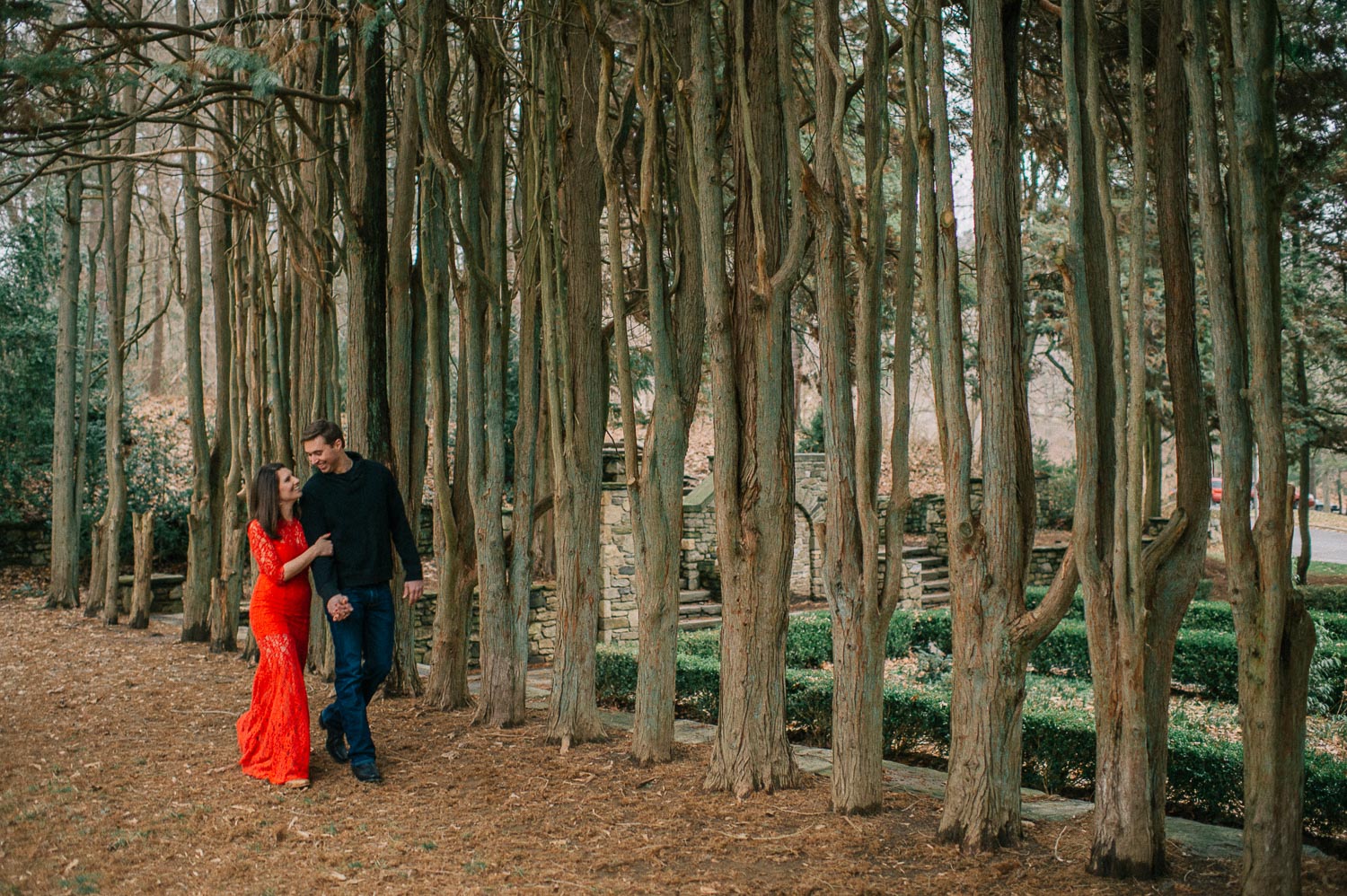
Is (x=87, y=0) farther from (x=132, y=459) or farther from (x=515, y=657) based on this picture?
(x=132, y=459)

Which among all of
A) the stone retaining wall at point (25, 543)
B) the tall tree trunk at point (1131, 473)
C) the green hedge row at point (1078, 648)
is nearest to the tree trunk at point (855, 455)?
the tall tree trunk at point (1131, 473)

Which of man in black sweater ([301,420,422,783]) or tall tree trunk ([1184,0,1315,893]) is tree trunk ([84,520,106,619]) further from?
tall tree trunk ([1184,0,1315,893])

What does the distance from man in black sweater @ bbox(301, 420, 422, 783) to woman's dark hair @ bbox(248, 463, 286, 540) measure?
0.53ft

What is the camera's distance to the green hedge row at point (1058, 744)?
5.20 meters

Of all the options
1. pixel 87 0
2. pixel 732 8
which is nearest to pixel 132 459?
pixel 87 0

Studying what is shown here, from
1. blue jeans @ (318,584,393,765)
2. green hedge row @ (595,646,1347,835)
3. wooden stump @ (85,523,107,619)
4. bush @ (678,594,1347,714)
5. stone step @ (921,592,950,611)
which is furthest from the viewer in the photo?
stone step @ (921,592,950,611)

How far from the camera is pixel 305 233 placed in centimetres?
886

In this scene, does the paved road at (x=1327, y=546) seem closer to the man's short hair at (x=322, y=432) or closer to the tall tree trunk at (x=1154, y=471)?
the tall tree trunk at (x=1154, y=471)

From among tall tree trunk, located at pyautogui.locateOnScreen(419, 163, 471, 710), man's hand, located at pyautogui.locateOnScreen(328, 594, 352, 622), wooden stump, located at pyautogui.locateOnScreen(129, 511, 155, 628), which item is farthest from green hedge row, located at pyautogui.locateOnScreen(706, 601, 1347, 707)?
wooden stump, located at pyautogui.locateOnScreen(129, 511, 155, 628)

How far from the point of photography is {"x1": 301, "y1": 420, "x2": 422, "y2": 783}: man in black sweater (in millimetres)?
5750

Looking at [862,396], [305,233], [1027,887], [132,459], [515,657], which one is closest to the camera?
[1027,887]

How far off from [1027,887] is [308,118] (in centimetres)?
925

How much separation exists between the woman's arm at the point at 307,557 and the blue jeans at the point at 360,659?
251mm

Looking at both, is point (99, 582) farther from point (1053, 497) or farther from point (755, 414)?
point (1053, 497)
